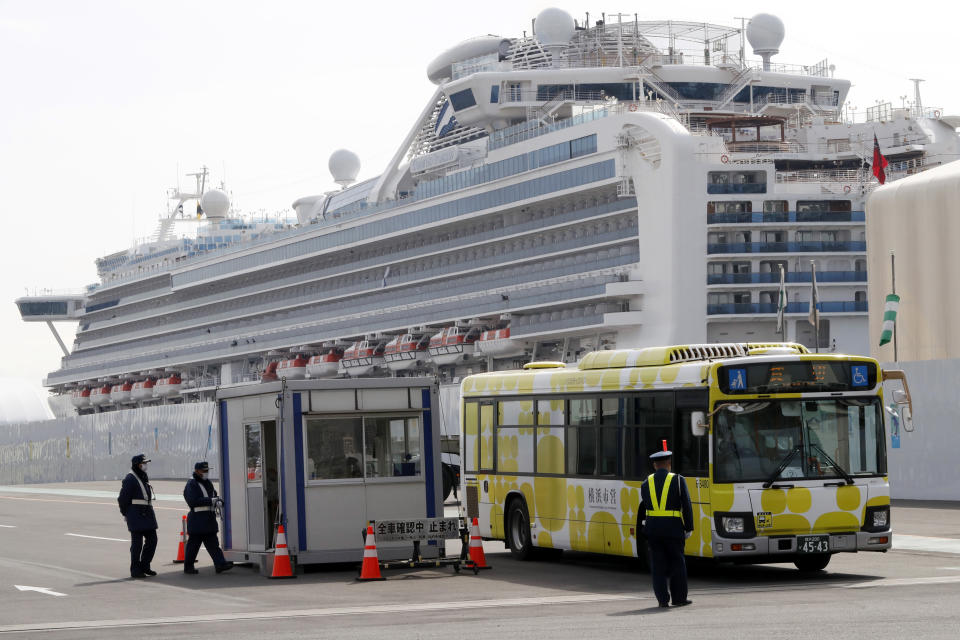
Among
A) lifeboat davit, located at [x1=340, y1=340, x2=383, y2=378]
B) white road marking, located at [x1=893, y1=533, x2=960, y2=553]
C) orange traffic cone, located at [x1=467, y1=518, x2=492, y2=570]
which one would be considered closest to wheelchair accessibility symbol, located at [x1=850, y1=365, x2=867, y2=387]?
white road marking, located at [x1=893, y1=533, x2=960, y2=553]

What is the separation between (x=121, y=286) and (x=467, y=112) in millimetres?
43532

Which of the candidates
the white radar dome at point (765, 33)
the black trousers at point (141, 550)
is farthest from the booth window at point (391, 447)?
the white radar dome at point (765, 33)

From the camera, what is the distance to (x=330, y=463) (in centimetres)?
1917

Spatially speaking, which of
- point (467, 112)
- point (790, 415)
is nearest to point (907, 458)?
point (790, 415)

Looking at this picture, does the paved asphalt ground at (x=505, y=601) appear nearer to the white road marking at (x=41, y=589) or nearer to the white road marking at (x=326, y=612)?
the white road marking at (x=326, y=612)

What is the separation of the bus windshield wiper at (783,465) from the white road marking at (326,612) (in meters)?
1.93

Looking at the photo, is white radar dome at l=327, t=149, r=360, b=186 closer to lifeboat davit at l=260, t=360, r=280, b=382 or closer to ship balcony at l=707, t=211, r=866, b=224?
lifeboat davit at l=260, t=360, r=280, b=382

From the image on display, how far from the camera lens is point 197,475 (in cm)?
1981

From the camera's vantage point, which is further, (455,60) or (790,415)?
(455,60)

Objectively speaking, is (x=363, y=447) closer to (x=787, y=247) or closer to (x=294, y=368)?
(x=787, y=247)

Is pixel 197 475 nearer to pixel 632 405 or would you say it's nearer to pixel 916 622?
pixel 632 405

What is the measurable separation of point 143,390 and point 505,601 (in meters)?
91.8

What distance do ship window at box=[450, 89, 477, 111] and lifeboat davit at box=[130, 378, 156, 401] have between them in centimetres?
3812

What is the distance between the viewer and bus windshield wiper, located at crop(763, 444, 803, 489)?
54.2 feet
